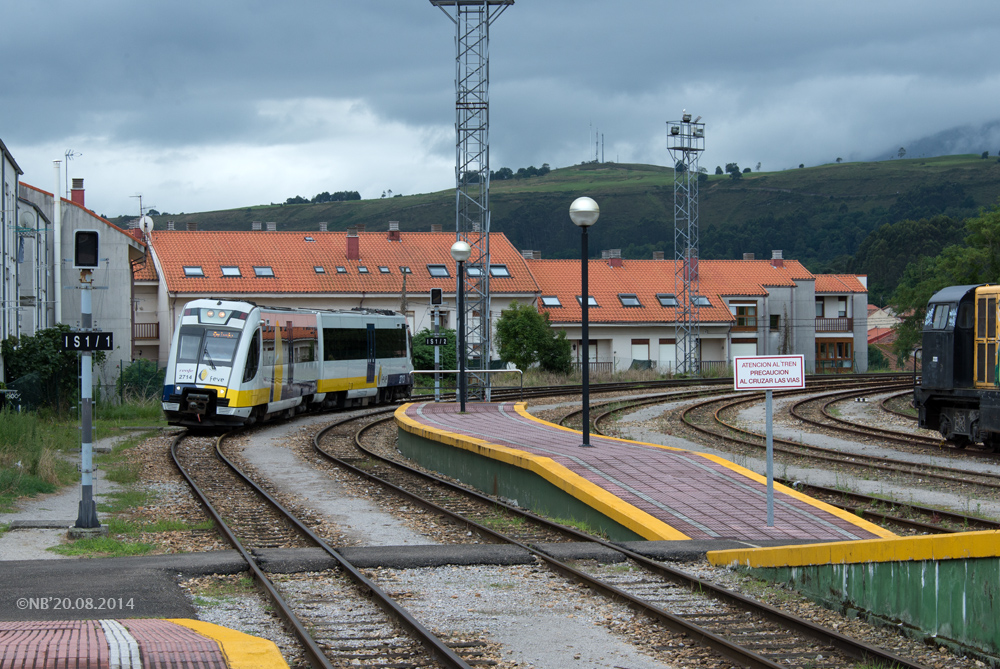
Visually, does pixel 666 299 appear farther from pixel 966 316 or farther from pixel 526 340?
pixel 966 316

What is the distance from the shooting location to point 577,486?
39.0ft

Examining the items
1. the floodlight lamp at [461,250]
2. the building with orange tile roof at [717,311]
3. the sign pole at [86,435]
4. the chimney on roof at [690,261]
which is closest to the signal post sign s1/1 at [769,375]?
the sign pole at [86,435]

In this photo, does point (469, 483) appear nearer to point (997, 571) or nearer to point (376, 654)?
point (376, 654)

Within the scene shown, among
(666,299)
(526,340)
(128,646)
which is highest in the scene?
(666,299)

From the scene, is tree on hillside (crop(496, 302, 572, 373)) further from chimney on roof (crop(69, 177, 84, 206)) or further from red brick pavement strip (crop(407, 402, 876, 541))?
red brick pavement strip (crop(407, 402, 876, 541))

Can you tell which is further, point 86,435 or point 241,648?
point 86,435

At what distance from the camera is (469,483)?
16484 mm

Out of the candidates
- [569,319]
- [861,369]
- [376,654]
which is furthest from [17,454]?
[861,369]

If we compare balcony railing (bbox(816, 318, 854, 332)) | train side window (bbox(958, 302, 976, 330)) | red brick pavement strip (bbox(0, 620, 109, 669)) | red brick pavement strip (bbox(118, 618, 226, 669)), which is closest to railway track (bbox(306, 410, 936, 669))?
red brick pavement strip (bbox(118, 618, 226, 669))

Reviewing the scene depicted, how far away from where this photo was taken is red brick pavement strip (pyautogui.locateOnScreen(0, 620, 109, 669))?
548cm

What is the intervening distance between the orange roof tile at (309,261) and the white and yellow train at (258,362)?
24.1m

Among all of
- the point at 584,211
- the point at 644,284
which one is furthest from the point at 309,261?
the point at 584,211

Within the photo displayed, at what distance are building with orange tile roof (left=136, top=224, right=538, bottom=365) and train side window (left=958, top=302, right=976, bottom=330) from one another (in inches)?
1384

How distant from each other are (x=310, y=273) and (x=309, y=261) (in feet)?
5.13
